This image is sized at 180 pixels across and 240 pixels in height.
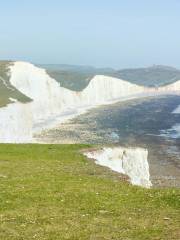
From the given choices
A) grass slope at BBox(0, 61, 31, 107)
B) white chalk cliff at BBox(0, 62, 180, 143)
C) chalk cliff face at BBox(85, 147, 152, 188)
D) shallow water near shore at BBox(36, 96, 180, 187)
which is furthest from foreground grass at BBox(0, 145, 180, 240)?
grass slope at BBox(0, 61, 31, 107)

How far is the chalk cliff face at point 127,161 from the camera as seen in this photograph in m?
46.1

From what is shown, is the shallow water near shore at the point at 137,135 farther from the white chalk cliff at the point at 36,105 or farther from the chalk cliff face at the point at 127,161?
the chalk cliff face at the point at 127,161

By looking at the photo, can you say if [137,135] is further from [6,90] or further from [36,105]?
[36,105]

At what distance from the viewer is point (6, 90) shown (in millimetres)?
140250

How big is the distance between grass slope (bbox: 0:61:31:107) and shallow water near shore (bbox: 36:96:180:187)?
487 inches

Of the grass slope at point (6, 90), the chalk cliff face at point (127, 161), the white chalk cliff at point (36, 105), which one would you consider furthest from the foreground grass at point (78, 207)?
the grass slope at point (6, 90)

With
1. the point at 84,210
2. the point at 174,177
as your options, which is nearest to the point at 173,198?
the point at 84,210

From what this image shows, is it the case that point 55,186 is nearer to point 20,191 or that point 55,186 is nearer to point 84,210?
point 20,191

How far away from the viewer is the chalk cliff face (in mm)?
46125

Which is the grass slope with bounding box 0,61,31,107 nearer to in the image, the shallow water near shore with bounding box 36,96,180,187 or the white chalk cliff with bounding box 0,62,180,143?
the white chalk cliff with bounding box 0,62,180,143

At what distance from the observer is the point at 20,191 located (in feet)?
86.8

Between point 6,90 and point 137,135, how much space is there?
4844cm

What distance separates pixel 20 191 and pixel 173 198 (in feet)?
23.8

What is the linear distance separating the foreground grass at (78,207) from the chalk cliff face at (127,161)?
35.3ft
